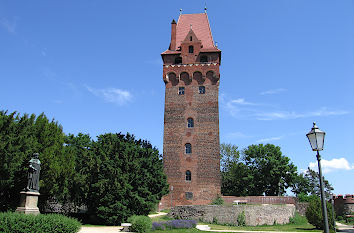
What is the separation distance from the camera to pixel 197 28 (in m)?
38.0

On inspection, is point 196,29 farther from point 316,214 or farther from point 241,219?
point 316,214

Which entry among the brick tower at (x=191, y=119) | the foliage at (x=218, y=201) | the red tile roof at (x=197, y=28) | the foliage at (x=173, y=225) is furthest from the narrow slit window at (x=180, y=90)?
the foliage at (x=173, y=225)

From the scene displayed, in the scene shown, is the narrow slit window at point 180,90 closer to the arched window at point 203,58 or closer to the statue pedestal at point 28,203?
the arched window at point 203,58

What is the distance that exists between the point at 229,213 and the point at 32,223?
56.3 ft

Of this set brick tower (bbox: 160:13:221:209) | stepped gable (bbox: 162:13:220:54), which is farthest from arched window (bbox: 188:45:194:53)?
stepped gable (bbox: 162:13:220:54)

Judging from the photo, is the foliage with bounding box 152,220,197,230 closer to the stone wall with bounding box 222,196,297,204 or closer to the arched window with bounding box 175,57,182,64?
the stone wall with bounding box 222,196,297,204

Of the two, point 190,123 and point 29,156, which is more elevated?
point 190,123

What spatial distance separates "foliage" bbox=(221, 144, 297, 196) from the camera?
45.5 metres

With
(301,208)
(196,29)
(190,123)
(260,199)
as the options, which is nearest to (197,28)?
(196,29)

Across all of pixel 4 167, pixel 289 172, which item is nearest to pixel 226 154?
pixel 289 172

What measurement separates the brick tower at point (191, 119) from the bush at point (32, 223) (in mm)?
19879

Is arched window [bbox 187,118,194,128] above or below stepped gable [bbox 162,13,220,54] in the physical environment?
below

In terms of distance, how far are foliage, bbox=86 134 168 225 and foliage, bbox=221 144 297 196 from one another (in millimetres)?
25878

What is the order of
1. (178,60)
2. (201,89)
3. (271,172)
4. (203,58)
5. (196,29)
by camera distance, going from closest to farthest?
(201,89)
(203,58)
(178,60)
(196,29)
(271,172)
